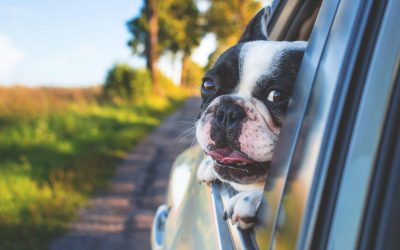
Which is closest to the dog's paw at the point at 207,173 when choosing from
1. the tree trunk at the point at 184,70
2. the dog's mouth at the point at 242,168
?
the dog's mouth at the point at 242,168

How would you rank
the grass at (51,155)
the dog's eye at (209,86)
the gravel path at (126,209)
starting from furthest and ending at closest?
the grass at (51,155) → the gravel path at (126,209) → the dog's eye at (209,86)

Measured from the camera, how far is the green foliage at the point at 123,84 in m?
18.5

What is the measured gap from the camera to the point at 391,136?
920 mm

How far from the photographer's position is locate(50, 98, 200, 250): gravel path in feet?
16.6

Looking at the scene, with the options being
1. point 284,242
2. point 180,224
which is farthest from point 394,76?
point 180,224

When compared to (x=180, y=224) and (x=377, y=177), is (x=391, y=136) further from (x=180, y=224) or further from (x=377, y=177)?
(x=180, y=224)

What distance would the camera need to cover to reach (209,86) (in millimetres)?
2016

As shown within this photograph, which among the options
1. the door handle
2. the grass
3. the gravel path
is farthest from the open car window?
the grass

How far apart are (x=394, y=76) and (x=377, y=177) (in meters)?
0.19

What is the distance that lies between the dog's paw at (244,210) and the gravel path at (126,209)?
1.67 m

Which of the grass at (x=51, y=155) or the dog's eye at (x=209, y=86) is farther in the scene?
the grass at (x=51, y=155)

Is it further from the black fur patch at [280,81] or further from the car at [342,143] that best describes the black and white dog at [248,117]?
the car at [342,143]

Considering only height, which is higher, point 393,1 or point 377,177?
point 393,1

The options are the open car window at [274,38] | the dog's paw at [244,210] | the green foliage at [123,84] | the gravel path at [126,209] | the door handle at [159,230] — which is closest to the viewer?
the open car window at [274,38]
